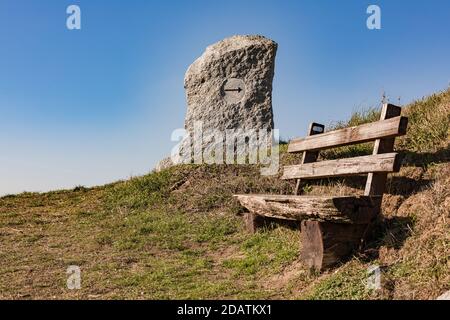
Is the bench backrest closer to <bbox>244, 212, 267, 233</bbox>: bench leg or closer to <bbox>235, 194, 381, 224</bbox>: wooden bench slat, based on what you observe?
<bbox>235, 194, 381, 224</bbox>: wooden bench slat

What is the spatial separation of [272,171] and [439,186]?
17.4 feet

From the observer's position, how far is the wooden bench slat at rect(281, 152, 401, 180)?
6.89m

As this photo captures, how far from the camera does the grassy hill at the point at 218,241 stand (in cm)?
604

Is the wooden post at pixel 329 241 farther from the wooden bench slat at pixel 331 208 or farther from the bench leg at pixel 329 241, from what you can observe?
the wooden bench slat at pixel 331 208

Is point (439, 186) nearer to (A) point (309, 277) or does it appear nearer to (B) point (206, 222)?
(A) point (309, 277)

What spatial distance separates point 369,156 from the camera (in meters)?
7.34

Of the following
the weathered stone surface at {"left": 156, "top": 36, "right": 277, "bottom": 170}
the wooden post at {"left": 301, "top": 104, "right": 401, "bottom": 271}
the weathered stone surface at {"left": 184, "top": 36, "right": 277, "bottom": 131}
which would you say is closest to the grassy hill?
the wooden post at {"left": 301, "top": 104, "right": 401, "bottom": 271}

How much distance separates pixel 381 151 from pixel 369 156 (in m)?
0.23

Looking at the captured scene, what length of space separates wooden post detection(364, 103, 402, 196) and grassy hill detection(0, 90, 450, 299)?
0.41 meters

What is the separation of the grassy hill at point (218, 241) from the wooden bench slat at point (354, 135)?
0.72 metres

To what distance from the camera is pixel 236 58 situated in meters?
15.2

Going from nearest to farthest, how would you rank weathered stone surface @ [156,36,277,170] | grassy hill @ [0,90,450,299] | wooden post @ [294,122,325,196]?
1. grassy hill @ [0,90,450,299]
2. wooden post @ [294,122,325,196]
3. weathered stone surface @ [156,36,277,170]

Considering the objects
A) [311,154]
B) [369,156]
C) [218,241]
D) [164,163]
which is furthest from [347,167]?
[164,163]
